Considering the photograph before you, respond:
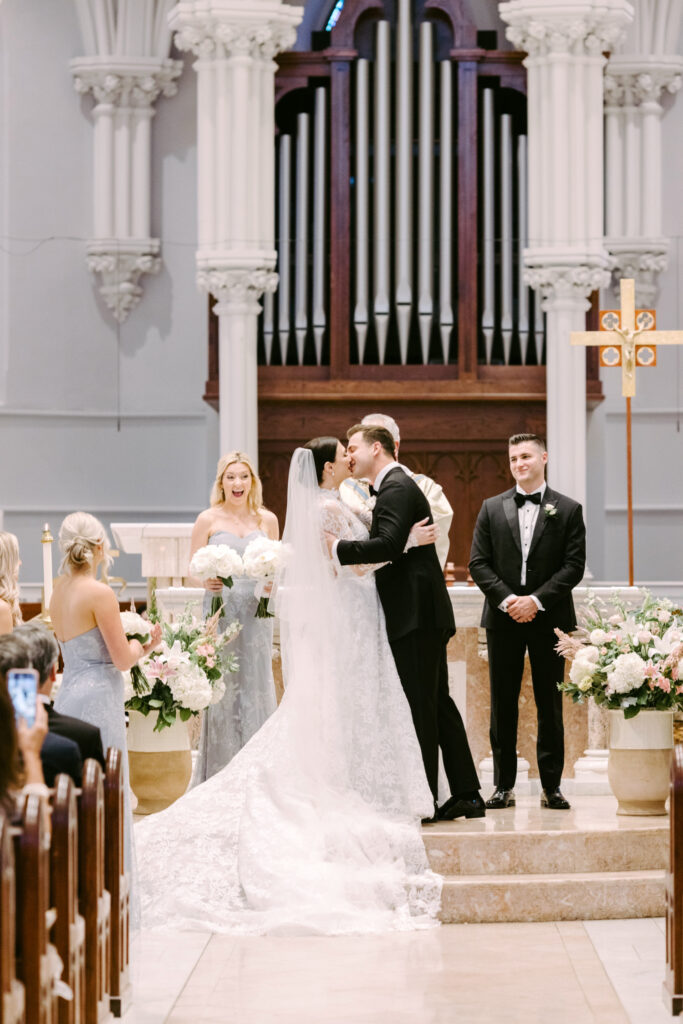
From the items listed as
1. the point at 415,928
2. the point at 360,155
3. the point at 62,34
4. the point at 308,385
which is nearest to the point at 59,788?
the point at 415,928

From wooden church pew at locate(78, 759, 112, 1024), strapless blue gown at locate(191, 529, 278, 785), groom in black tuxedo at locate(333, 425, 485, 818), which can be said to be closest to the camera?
wooden church pew at locate(78, 759, 112, 1024)

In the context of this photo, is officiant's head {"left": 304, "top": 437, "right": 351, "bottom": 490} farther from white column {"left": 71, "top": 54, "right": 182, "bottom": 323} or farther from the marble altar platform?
white column {"left": 71, "top": 54, "right": 182, "bottom": 323}

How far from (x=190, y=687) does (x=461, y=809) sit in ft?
4.29

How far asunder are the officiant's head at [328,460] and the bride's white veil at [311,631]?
39mm

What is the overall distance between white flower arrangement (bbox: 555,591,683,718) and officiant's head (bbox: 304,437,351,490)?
3.90ft

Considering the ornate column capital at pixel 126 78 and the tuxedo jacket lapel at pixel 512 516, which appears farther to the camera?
the ornate column capital at pixel 126 78

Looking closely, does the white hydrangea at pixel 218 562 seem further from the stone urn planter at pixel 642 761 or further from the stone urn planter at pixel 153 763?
the stone urn planter at pixel 642 761

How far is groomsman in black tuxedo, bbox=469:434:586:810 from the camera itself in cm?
695

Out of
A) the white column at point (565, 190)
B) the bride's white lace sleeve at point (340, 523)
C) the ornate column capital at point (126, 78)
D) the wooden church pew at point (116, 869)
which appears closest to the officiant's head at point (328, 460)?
the bride's white lace sleeve at point (340, 523)

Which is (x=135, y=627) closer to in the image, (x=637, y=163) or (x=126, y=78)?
(x=126, y=78)

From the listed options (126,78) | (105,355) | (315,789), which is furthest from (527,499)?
(126,78)

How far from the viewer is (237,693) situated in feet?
24.6

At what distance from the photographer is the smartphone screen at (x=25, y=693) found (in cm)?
384

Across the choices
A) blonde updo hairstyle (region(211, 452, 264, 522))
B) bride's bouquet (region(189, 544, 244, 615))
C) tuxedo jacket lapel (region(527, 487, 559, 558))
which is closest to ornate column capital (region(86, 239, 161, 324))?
blonde updo hairstyle (region(211, 452, 264, 522))
